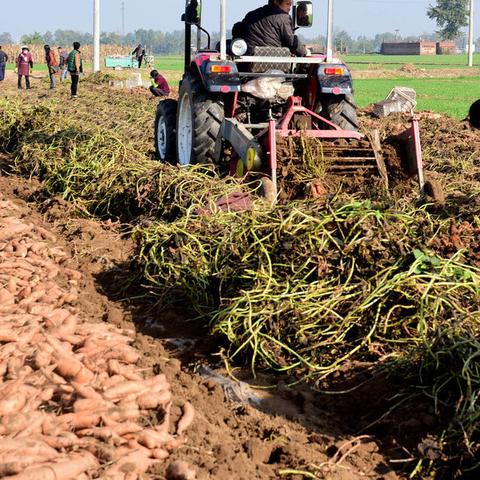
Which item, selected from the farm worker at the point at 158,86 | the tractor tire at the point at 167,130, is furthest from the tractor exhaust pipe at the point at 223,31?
the farm worker at the point at 158,86

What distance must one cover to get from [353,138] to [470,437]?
491 centimetres

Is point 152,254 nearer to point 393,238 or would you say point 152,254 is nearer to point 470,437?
point 393,238

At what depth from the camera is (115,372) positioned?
171 inches

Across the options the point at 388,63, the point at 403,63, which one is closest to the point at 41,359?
the point at 388,63

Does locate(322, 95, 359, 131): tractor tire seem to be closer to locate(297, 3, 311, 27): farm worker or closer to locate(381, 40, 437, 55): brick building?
locate(297, 3, 311, 27): farm worker

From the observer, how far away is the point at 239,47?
29.4 feet

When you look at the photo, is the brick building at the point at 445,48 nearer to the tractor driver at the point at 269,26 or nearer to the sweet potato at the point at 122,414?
the tractor driver at the point at 269,26

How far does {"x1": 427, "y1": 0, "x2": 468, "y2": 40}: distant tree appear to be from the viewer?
456 ft

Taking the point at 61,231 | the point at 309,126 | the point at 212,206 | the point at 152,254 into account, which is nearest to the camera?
the point at 152,254

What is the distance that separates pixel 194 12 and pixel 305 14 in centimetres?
126

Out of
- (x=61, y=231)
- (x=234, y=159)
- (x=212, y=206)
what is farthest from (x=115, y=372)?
(x=234, y=159)

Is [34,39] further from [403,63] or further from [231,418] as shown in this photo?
[231,418]

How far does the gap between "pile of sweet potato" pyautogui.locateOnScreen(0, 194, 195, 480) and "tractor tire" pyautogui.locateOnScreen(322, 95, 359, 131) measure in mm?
4549

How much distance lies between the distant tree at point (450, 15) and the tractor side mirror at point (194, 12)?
137 metres
